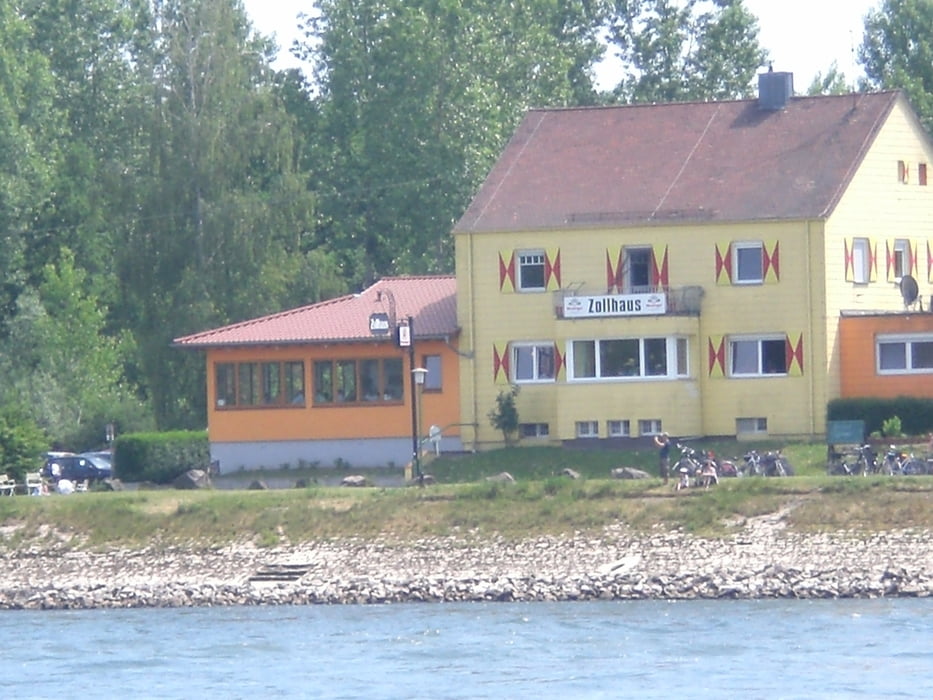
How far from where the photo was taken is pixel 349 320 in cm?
5347

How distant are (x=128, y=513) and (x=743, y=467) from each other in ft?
40.4

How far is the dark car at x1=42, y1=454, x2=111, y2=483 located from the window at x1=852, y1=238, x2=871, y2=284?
18819 millimetres

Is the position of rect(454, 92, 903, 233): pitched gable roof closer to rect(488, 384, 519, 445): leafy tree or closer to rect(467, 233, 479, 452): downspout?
rect(467, 233, 479, 452): downspout

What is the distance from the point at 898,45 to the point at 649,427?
28955 mm

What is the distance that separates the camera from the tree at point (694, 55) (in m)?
75.9

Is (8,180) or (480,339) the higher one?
(8,180)

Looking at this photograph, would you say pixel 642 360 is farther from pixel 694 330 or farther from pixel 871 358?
pixel 871 358

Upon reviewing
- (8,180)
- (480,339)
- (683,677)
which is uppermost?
(8,180)

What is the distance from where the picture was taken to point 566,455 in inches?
1973

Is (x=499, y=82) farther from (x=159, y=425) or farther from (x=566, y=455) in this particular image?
(x=566, y=455)

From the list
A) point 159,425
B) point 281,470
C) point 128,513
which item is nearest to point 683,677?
point 128,513

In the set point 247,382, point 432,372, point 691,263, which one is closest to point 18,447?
point 247,382

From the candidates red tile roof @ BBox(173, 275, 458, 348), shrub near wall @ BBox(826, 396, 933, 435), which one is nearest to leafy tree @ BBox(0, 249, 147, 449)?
red tile roof @ BBox(173, 275, 458, 348)

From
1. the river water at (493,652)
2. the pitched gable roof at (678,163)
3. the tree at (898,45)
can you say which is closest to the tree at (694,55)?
the tree at (898,45)
